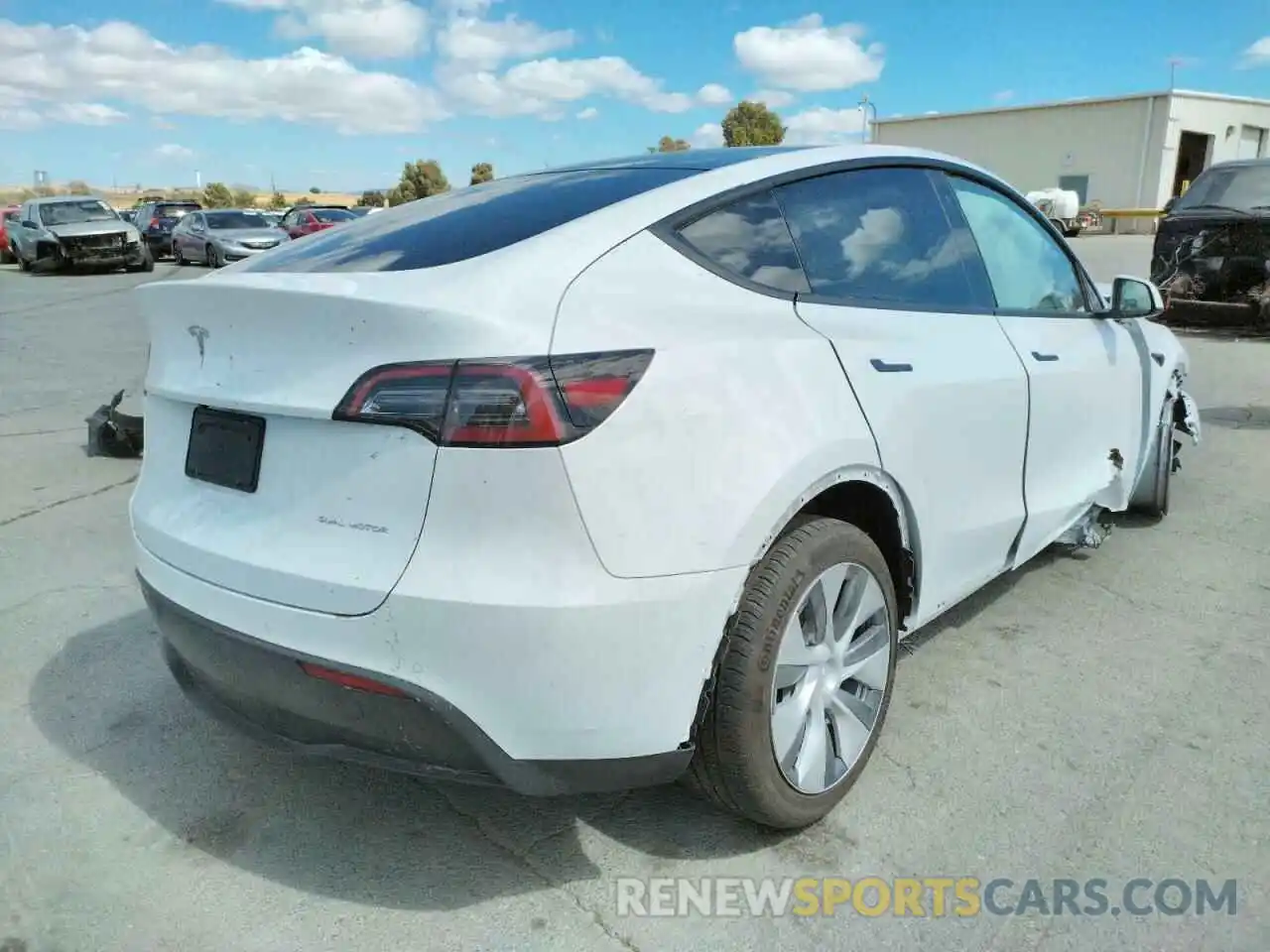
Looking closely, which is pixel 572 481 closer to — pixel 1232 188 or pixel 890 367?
pixel 890 367

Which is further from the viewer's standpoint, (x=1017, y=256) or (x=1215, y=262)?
(x=1215, y=262)

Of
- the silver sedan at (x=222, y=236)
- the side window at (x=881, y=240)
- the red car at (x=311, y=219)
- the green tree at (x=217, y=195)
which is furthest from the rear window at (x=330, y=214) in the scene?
the green tree at (x=217, y=195)

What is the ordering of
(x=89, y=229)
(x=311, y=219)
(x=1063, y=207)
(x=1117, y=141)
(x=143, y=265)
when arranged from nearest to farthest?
(x=89, y=229)
(x=143, y=265)
(x=311, y=219)
(x=1063, y=207)
(x=1117, y=141)

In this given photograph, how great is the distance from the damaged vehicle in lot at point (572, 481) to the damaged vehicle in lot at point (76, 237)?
2318cm

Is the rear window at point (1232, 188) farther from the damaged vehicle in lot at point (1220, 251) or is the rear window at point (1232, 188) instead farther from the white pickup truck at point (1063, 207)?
the white pickup truck at point (1063, 207)

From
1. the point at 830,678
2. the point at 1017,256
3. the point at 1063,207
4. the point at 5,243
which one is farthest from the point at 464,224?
the point at 1063,207

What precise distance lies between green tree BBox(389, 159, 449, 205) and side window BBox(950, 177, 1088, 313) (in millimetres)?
63520

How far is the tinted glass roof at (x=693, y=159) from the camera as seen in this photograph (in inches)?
104

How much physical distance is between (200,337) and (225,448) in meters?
0.29

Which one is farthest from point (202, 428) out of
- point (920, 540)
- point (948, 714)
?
point (948, 714)

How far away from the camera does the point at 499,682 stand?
1922 mm

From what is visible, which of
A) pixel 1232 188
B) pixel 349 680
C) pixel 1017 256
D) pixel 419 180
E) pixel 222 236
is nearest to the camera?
pixel 349 680

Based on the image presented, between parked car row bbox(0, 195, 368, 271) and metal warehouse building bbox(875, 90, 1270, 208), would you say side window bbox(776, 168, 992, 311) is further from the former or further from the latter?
metal warehouse building bbox(875, 90, 1270, 208)

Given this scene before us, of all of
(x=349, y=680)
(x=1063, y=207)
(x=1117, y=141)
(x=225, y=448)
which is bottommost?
(x=349, y=680)
